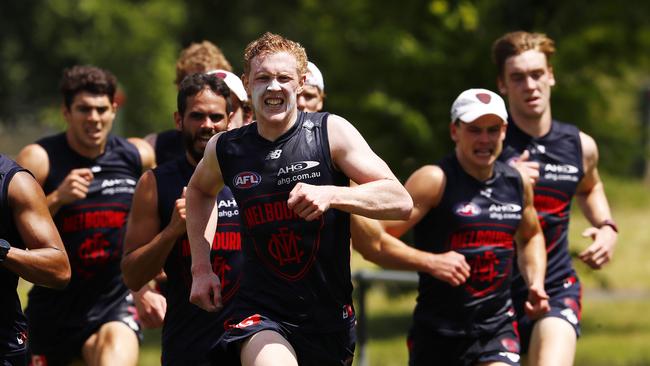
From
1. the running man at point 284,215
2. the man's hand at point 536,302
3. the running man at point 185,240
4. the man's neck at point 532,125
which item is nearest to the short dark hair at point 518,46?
the man's neck at point 532,125

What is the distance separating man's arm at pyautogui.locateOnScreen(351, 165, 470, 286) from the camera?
23.9ft

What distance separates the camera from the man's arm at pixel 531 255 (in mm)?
7590

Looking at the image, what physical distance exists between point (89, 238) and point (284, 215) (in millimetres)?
2675

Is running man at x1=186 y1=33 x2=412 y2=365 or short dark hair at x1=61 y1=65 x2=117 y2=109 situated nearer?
running man at x1=186 y1=33 x2=412 y2=365

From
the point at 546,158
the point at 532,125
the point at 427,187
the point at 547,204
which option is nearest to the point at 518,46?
the point at 532,125

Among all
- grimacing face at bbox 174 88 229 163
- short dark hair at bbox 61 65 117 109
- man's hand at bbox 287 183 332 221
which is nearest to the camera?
man's hand at bbox 287 183 332 221

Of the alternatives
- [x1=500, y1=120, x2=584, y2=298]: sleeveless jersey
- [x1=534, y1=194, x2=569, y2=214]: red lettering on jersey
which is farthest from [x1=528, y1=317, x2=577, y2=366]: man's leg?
[x1=534, y1=194, x2=569, y2=214]: red lettering on jersey

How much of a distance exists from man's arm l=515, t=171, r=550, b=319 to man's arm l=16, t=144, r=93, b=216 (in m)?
2.63

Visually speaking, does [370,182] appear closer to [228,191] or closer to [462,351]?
[228,191]

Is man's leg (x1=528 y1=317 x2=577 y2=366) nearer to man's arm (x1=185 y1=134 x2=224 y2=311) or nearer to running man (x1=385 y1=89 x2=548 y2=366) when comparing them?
running man (x1=385 y1=89 x2=548 y2=366)

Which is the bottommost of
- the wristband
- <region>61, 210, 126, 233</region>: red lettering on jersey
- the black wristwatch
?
the black wristwatch

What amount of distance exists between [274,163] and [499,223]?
2.01 metres

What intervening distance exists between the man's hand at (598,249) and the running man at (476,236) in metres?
0.46

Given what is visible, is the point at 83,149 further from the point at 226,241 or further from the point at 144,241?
the point at 226,241
